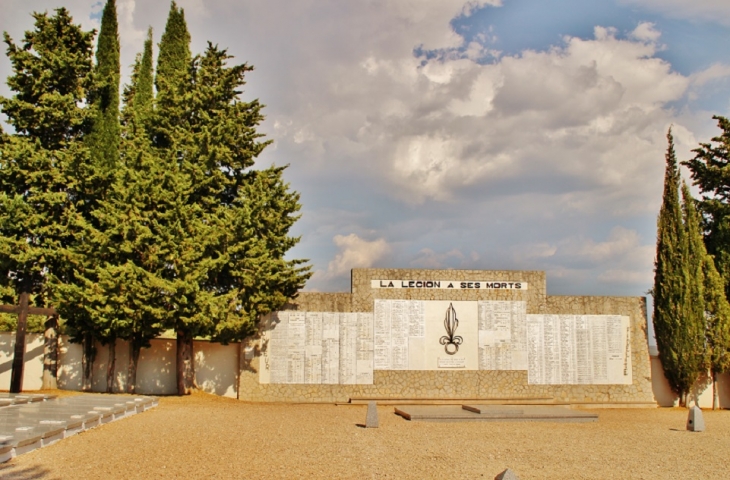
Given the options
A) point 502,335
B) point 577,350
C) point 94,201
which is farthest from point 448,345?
point 94,201

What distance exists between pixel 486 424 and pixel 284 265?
9.09 meters

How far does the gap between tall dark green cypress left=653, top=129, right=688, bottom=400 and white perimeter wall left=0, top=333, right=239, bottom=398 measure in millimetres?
16070

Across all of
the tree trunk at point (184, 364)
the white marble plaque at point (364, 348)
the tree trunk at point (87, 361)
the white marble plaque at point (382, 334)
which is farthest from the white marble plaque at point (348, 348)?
the tree trunk at point (87, 361)

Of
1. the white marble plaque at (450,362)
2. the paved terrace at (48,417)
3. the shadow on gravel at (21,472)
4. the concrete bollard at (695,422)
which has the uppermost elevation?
the white marble plaque at (450,362)

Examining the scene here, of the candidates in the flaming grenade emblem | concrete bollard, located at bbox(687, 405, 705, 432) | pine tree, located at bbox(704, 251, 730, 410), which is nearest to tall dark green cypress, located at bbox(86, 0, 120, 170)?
the flaming grenade emblem

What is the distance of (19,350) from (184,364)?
5.29 metres

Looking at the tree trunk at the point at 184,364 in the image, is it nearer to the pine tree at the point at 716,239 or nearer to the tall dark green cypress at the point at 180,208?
the tall dark green cypress at the point at 180,208

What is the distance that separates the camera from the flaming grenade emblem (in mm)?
25188

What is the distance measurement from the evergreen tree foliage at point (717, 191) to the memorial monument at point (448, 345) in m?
4.87

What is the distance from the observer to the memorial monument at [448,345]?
24.7 metres

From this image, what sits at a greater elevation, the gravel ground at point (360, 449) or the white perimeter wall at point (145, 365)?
the white perimeter wall at point (145, 365)

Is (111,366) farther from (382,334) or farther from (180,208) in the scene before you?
(382,334)

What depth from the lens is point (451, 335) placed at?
2528 centimetres

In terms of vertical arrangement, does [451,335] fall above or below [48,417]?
above
